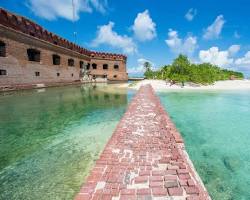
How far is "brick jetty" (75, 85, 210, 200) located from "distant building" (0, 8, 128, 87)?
17.5 metres

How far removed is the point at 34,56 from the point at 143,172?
78.8 ft

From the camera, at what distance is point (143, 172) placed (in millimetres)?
2705

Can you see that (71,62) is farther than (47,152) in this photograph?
Yes

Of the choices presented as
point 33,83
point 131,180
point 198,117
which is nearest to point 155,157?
point 131,180

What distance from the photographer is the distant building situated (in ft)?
56.5

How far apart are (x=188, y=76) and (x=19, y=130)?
96.3ft

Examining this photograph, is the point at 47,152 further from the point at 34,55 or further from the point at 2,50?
the point at 34,55

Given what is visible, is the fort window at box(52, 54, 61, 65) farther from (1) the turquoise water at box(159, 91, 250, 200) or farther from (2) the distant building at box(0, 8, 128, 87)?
(1) the turquoise water at box(159, 91, 250, 200)

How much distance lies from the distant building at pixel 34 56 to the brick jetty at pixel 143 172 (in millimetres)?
17471

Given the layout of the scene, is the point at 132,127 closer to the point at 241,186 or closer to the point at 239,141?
the point at 241,186

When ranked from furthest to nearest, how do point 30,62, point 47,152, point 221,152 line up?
point 30,62
point 221,152
point 47,152

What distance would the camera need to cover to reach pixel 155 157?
10.5ft

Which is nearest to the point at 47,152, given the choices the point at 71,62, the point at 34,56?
the point at 34,56

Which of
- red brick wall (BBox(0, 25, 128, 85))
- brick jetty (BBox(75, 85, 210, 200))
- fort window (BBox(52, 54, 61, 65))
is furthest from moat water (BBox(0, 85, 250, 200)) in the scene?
fort window (BBox(52, 54, 61, 65))
